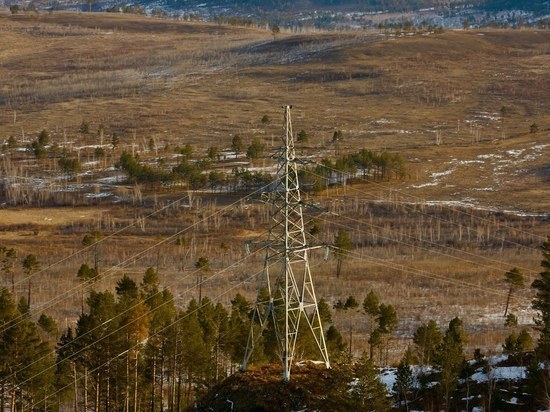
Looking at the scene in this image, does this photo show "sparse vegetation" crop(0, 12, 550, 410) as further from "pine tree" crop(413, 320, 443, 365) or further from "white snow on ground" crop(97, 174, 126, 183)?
"white snow on ground" crop(97, 174, 126, 183)

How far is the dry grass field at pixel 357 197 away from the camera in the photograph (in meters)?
74.8

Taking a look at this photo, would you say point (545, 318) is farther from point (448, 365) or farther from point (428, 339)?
point (428, 339)

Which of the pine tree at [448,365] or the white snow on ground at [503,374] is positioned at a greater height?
the pine tree at [448,365]

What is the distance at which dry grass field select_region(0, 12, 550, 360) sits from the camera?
74.8 meters

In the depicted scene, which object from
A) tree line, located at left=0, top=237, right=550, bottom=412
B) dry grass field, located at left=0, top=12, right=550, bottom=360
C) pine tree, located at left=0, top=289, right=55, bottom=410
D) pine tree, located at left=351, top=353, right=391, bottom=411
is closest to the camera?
pine tree, located at left=351, top=353, right=391, bottom=411

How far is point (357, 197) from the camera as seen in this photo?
108 m

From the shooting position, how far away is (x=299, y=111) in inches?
6703

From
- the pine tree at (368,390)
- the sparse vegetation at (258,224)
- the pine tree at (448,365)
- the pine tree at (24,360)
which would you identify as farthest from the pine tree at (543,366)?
the pine tree at (24,360)

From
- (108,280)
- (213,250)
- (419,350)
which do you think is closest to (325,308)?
(419,350)

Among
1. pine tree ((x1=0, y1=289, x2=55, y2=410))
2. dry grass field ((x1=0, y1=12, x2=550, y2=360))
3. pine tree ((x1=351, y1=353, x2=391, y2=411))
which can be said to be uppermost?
pine tree ((x1=351, y1=353, x2=391, y2=411))

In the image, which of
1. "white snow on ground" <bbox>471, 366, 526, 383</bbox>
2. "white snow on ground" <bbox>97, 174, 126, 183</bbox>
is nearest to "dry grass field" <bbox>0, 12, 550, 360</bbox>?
"white snow on ground" <bbox>97, 174, 126, 183</bbox>

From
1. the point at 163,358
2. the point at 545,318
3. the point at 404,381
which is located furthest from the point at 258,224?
the point at 545,318

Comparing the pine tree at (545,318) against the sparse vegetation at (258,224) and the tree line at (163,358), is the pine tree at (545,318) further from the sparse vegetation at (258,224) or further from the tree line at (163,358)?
the sparse vegetation at (258,224)

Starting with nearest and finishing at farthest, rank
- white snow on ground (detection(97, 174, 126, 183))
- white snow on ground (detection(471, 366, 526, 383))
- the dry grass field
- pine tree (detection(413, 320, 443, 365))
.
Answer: white snow on ground (detection(471, 366, 526, 383)) → pine tree (detection(413, 320, 443, 365)) → the dry grass field → white snow on ground (detection(97, 174, 126, 183))
